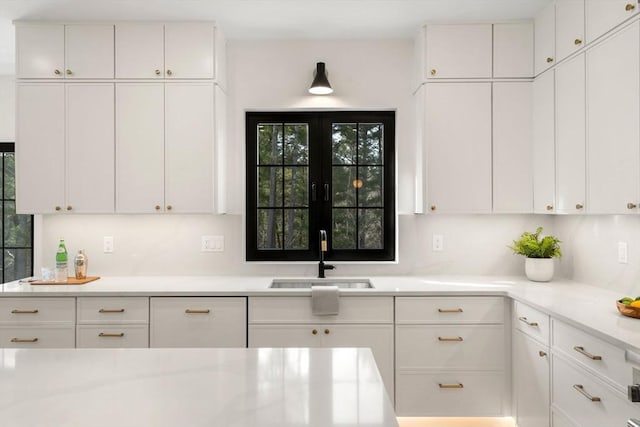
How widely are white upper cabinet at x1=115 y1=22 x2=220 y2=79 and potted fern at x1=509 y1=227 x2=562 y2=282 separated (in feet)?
8.16

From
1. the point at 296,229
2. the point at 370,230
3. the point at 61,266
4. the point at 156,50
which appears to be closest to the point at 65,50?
the point at 156,50

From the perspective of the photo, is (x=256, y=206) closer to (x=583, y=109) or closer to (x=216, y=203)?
(x=216, y=203)

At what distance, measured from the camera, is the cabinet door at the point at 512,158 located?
3084 millimetres

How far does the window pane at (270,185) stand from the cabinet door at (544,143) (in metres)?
1.79

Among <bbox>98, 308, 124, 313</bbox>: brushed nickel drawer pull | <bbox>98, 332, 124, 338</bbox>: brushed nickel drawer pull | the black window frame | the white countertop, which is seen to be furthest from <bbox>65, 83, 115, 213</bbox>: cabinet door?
the black window frame

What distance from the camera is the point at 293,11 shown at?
2.92 metres

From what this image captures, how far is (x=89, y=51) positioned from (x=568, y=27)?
2.99 metres

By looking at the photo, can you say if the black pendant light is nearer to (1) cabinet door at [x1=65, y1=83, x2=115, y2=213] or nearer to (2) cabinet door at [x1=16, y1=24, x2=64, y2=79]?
(1) cabinet door at [x1=65, y1=83, x2=115, y2=213]

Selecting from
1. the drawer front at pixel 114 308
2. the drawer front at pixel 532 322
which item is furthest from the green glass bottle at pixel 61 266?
the drawer front at pixel 532 322

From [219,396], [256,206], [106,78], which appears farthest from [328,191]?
[219,396]

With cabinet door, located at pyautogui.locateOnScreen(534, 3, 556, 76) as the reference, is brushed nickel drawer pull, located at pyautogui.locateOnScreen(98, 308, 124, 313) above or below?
below

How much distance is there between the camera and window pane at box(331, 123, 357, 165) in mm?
3449

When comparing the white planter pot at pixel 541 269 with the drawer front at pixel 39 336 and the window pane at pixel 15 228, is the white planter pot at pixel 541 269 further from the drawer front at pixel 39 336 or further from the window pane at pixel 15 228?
the window pane at pixel 15 228

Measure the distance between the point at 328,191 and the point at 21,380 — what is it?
247cm
